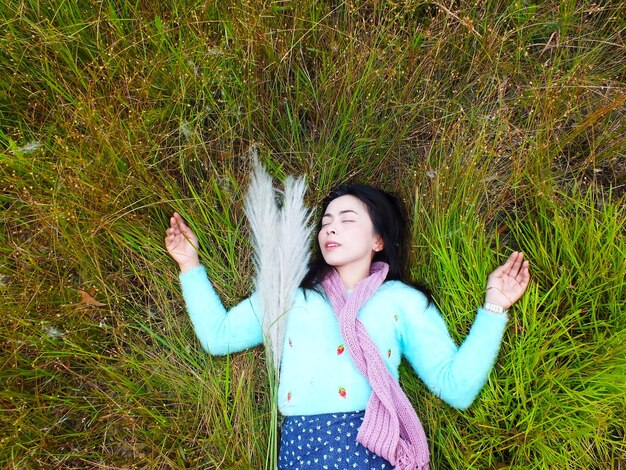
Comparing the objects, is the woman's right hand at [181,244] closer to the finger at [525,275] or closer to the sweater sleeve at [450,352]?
the sweater sleeve at [450,352]

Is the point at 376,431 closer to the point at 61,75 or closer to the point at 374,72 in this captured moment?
the point at 374,72

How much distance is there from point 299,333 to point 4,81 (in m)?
2.06

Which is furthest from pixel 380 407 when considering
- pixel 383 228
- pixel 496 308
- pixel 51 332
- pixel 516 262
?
pixel 51 332

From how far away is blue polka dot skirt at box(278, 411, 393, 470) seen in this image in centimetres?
235

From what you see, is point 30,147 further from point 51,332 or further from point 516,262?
point 516,262

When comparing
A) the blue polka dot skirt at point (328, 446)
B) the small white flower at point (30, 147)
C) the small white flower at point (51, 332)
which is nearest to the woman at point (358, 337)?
the blue polka dot skirt at point (328, 446)

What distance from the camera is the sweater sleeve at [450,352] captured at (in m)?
2.48

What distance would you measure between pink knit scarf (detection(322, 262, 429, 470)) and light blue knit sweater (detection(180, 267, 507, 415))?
0.07 metres

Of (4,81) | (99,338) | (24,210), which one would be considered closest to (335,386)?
(99,338)

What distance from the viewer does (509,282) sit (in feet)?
8.63

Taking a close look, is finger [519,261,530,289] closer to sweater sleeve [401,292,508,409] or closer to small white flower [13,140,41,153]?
sweater sleeve [401,292,508,409]

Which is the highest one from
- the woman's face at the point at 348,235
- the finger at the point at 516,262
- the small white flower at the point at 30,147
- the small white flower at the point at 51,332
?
the small white flower at the point at 30,147

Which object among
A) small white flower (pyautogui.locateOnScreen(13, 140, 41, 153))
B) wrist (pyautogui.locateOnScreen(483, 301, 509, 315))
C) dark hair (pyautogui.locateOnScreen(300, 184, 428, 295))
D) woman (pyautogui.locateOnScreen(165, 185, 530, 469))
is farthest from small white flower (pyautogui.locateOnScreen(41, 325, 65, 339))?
wrist (pyautogui.locateOnScreen(483, 301, 509, 315))

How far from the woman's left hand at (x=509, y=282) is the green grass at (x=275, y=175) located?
0.08m
